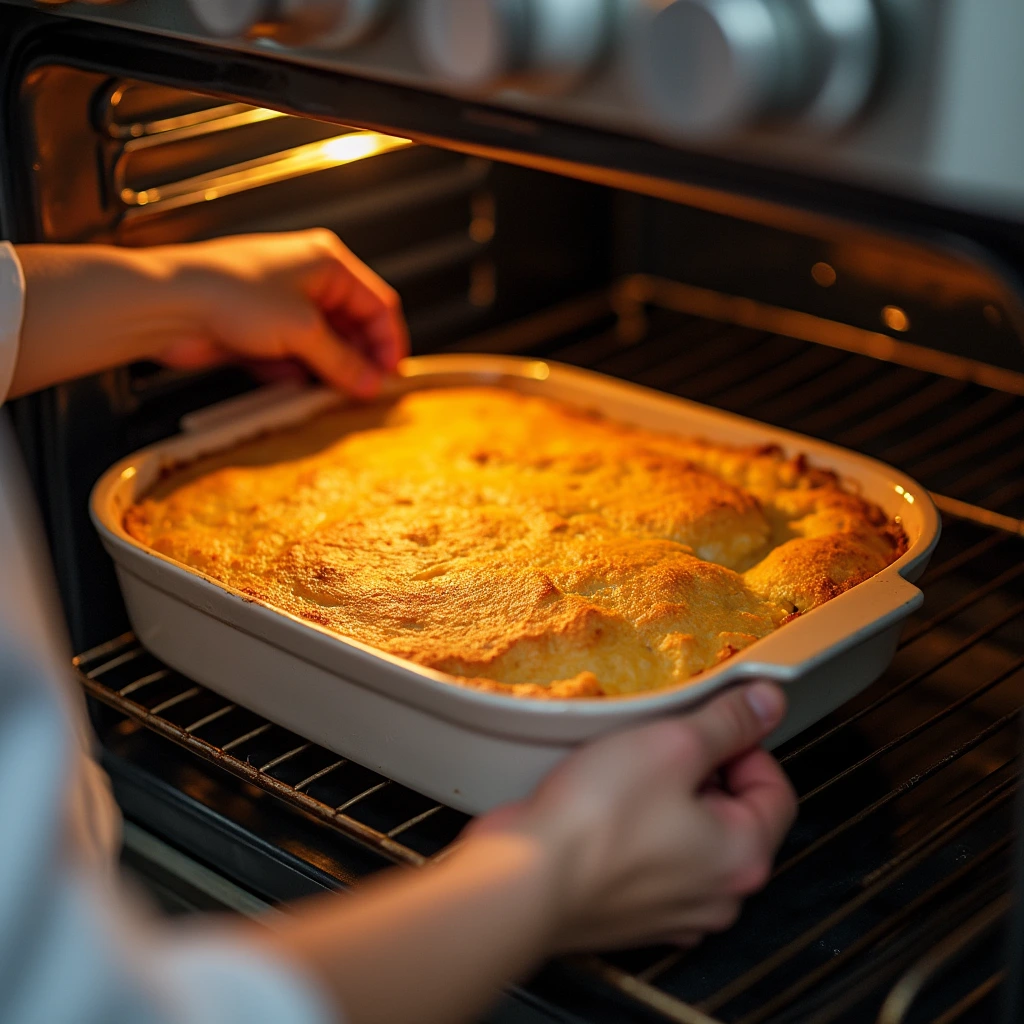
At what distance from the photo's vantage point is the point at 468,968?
0.56m

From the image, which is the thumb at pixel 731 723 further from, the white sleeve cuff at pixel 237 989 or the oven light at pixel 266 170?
the oven light at pixel 266 170

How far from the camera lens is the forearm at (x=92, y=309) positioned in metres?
0.98

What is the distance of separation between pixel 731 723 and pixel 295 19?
1.41ft

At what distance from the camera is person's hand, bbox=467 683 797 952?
625mm

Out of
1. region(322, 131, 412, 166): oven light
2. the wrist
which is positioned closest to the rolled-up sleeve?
the wrist

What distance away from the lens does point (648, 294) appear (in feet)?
5.38

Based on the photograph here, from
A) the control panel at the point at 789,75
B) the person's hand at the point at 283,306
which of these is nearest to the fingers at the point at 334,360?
the person's hand at the point at 283,306

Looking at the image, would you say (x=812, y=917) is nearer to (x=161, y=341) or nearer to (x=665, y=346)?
(x=161, y=341)

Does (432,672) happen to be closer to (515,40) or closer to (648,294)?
(515,40)

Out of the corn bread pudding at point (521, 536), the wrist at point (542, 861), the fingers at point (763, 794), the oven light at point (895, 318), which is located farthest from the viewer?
the oven light at point (895, 318)

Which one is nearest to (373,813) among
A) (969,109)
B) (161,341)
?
(161,341)

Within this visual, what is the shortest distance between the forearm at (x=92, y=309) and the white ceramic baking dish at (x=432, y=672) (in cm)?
10

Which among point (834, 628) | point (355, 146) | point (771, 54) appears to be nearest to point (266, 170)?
point (355, 146)

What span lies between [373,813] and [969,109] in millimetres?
610
